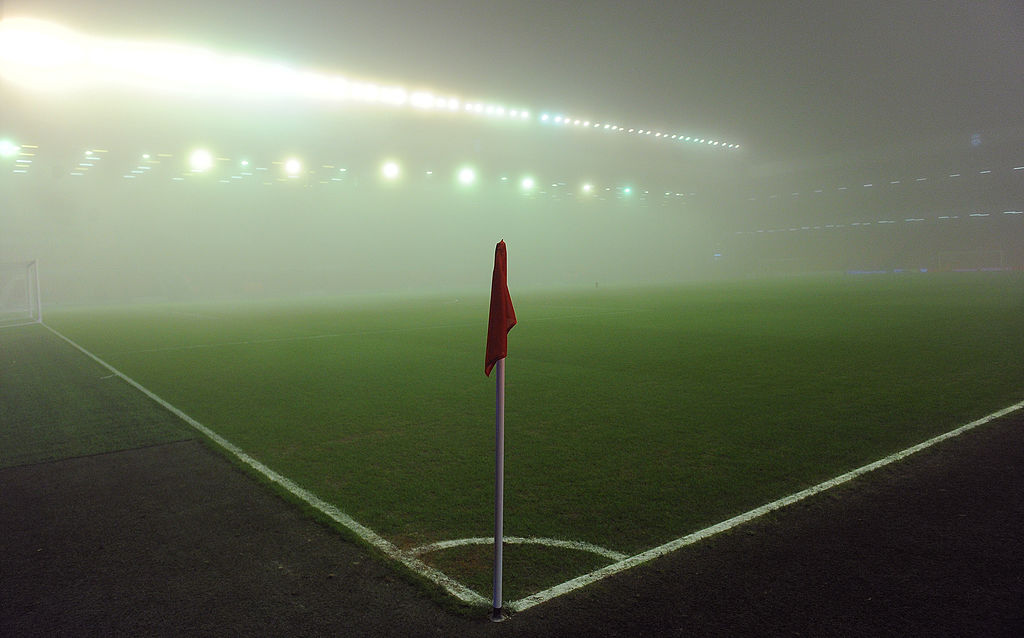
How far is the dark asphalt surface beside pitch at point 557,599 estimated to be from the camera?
8.19 ft

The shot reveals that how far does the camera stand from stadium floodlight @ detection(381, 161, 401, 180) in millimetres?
31812

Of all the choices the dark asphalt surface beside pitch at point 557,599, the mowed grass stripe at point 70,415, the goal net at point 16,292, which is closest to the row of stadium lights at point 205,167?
the goal net at point 16,292

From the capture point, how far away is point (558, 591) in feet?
8.92

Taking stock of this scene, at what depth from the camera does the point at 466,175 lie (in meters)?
34.8

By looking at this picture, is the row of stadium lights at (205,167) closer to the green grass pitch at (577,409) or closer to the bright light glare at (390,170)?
the bright light glare at (390,170)

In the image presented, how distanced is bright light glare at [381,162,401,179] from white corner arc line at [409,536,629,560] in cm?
3024

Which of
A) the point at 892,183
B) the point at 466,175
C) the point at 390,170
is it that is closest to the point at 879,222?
the point at 892,183

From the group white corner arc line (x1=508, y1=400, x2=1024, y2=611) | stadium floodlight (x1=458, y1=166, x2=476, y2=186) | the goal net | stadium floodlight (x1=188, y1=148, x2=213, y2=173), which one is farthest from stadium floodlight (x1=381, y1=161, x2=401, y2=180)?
white corner arc line (x1=508, y1=400, x2=1024, y2=611)

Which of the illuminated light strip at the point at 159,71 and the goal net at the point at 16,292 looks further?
the goal net at the point at 16,292

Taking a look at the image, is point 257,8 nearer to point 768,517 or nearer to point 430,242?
point 768,517

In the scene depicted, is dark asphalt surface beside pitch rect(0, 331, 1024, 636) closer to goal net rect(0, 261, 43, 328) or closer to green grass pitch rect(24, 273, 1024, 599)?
green grass pitch rect(24, 273, 1024, 599)

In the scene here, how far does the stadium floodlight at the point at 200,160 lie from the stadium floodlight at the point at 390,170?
7827mm

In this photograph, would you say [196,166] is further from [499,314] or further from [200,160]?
[499,314]

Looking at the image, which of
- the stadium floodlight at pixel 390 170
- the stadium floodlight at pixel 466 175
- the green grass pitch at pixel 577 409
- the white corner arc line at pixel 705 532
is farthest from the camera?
the stadium floodlight at pixel 466 175
